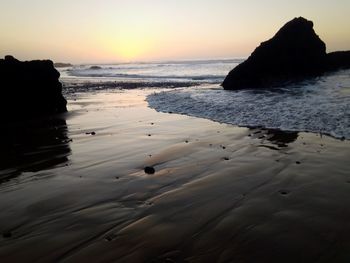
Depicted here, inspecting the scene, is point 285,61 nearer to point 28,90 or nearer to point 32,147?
point 28,90

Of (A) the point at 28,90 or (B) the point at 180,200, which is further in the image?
(A) the point at 28,90

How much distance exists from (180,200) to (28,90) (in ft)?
42.3

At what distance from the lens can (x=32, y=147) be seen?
8.91m

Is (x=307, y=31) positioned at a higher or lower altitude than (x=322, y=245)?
higher

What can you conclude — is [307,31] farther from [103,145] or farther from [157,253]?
[157,253]

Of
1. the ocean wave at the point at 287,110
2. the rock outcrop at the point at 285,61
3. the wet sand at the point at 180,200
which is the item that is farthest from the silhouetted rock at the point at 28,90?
the rock outcrop at the point at 285,61

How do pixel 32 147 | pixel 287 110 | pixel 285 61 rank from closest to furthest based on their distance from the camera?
pixel 32 147
pixel 287 110
pixel 285 61

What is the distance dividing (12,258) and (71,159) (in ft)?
13.2

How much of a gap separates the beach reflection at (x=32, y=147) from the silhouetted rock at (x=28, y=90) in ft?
4.96

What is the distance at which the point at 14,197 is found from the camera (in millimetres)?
5254

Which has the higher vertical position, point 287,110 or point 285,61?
point 285,61

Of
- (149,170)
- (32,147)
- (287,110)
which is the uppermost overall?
(287,110)

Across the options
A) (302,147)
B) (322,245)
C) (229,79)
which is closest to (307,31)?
(229,79)

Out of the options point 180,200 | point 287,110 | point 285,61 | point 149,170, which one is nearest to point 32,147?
point 149,170
